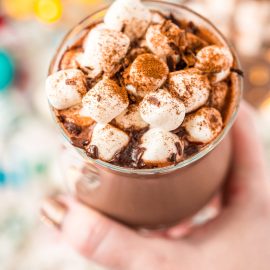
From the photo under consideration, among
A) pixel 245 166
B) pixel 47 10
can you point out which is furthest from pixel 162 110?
pixel 47 10

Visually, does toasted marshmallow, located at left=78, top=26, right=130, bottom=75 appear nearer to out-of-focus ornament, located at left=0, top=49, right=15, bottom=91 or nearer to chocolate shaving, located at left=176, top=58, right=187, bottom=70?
chocolate shaving, located at left=176, top=58, right=187, bottom=70

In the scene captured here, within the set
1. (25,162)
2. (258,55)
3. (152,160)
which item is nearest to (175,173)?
(152,160)

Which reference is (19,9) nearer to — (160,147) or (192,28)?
(192,28)

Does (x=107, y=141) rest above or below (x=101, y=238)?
above

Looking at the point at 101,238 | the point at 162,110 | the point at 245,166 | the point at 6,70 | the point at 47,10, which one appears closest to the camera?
the point at 162,110

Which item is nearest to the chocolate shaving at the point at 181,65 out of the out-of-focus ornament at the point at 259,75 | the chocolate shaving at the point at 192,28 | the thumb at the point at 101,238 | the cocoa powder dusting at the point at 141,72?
the cocoa powder dusting at the point at 141,72

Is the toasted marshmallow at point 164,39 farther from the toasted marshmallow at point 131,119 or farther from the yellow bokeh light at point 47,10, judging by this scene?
the yellow bokeh light at point 47,10
